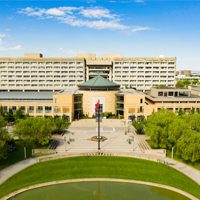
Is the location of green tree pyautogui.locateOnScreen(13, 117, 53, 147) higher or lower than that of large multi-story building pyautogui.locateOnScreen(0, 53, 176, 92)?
lower

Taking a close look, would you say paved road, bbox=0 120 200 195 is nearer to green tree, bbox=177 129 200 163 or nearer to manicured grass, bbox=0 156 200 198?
manicured grass, bbox=0 156 200 198

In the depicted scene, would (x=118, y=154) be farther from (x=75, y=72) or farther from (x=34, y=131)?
(x=75, y=72)

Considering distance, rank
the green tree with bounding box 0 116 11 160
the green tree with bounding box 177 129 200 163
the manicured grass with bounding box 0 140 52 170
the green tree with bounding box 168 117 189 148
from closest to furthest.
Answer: the green tree with bounding box 0 116 11 160 < the green tree with bounding box 177 129 200 163 < the manicured grass with bounding box 0 140 52 170 < the green tree with bounding box 168 117 189 148

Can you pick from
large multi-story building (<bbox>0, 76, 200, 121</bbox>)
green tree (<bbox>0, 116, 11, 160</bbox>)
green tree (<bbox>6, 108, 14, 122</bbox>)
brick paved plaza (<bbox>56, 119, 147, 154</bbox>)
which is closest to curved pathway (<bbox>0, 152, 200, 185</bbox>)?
green tree (<bbox>0, 116, 11, 160</bbox>)

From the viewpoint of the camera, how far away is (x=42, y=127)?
45750 millimetres

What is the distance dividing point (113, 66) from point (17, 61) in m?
59.8

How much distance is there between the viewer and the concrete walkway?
3534 cm

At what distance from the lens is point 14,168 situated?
38188 mm

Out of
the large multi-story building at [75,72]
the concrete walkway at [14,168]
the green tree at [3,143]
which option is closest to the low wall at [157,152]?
the concrete walkway at [14,168]

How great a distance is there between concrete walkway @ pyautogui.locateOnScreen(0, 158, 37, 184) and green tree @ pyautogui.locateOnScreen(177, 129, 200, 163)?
2889cm

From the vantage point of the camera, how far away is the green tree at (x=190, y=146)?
3744cm

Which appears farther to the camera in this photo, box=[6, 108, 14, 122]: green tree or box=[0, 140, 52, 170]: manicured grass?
box=[6, 108, 14, 122]: green tree

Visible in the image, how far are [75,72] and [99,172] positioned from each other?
312ft

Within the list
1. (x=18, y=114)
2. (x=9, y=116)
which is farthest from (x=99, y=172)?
(x=9, y=116)
